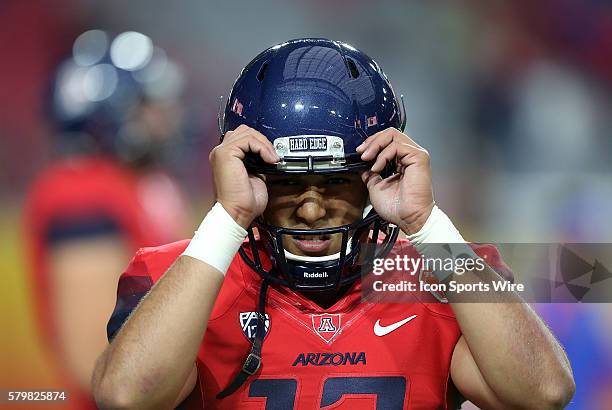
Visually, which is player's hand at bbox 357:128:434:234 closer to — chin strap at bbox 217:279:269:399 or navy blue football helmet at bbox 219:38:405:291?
navy blue football helmet at bbox 219:38:405:291

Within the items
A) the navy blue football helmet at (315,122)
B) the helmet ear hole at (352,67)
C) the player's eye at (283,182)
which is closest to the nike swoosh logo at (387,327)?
the navy blue football helmet at (315,122)

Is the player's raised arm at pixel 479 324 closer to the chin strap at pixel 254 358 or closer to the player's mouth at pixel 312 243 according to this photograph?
the player's mouth at pixel 312 243

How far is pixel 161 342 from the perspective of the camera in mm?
1766

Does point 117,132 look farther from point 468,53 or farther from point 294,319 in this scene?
point 468,53

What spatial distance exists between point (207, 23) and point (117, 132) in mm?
3438

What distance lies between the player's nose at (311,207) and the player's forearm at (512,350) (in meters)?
0.32

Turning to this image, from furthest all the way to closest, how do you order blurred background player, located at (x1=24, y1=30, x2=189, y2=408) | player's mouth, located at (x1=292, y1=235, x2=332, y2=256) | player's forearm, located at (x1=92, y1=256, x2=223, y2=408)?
blurred background player, located at (x1=24, y1=30, x2=189, y2=408) → player's mouth, located at (x1=292, y1=235, x2=332, y2=256) → player's forearm, located at (x1=92, y1=256, x2=223, y2=408)

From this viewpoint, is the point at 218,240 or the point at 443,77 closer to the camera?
the point at 218,240

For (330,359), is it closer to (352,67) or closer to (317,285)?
(317,285)

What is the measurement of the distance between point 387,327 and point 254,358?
0.30m

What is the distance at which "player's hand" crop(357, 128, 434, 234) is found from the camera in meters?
1.90

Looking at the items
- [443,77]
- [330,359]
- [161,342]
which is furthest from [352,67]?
[443,77]

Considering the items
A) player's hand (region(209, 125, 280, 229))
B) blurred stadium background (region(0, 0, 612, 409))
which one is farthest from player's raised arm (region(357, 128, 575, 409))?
blurred stadium background (region(0, 0, 612, 409))

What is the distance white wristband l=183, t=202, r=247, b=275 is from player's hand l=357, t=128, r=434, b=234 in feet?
0.99
